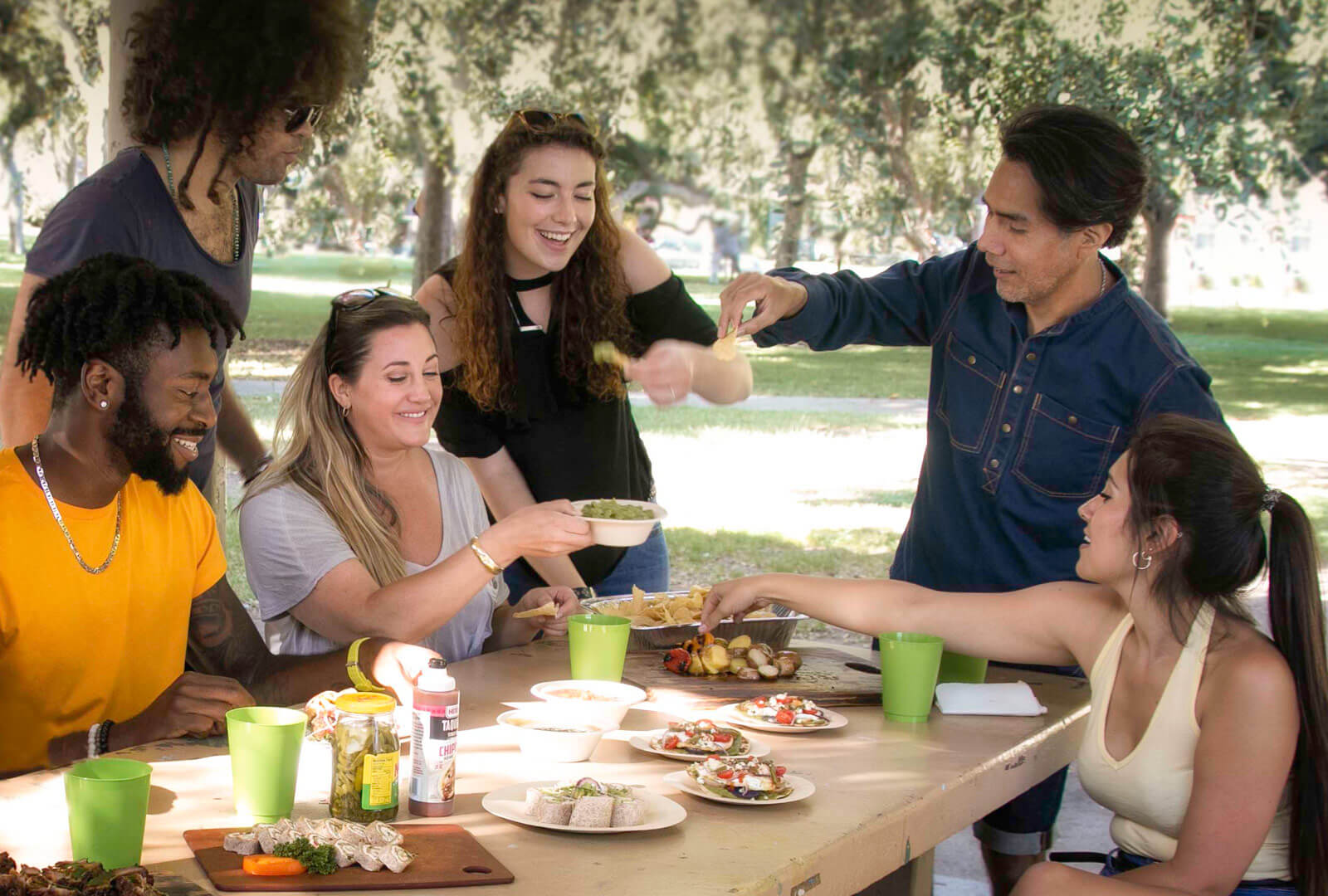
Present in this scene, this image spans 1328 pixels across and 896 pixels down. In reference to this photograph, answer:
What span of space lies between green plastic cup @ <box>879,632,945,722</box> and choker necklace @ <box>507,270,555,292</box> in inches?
55.7

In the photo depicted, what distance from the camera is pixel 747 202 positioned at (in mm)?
15453

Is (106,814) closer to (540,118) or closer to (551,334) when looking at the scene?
(551,334)

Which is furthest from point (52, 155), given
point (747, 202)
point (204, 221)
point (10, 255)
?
point (204, 221)

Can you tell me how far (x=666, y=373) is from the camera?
3.22m

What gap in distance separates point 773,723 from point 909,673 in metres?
0.29

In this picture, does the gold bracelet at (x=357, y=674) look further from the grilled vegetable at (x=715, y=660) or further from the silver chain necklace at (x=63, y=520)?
the grilled vegetable at (x=715, y=660)

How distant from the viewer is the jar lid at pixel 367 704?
1854mm

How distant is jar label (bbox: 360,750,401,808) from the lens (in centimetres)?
187

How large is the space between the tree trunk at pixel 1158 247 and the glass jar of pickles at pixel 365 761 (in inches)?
468

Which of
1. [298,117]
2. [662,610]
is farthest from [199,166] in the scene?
[662,610]

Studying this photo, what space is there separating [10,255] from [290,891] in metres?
12.0

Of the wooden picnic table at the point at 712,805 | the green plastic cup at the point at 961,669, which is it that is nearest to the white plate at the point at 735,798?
the wooden picnic table at the point at 712,805

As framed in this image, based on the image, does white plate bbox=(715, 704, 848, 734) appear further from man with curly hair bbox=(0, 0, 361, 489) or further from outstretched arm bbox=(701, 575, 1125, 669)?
man with curly hair bbox=(0, 0, 361, 489)

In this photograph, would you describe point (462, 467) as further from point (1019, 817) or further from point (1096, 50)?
point (1096, 50)
